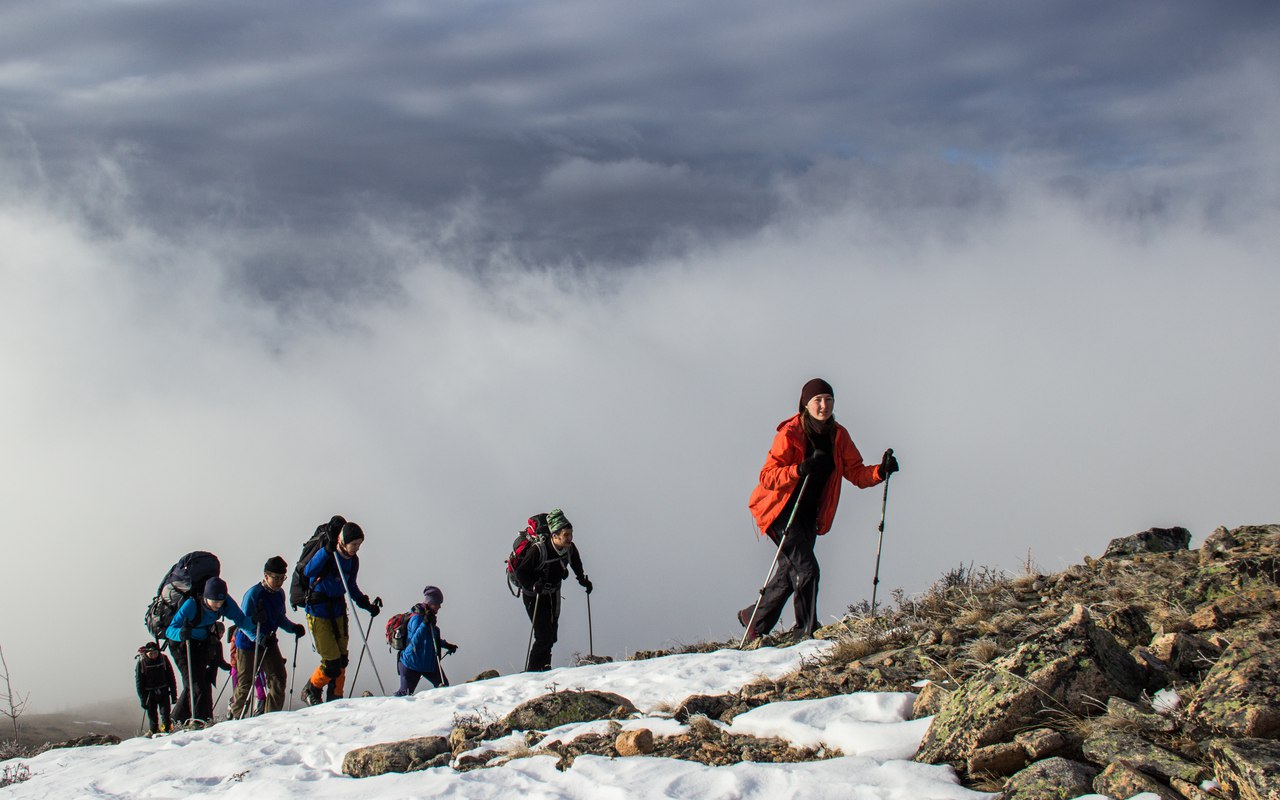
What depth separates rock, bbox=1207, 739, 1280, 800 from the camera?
147 inches

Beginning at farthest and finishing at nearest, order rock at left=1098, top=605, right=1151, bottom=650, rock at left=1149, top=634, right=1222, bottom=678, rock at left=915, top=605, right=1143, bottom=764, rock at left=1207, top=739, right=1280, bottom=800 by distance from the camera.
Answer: rock at left=1098, top=605, right=1151, bottom=650 → rock at left=1149, top=634, right=1222, bottom=678 → rock at left=915, top=605, right=1143, bottom=764 → rock at left=1207, top=739, right=1280, bottom=800

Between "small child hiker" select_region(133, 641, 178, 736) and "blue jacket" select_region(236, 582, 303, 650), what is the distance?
46.7 inches

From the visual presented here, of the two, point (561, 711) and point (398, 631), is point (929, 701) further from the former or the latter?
point (398, 631)

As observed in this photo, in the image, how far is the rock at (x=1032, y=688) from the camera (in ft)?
15.9

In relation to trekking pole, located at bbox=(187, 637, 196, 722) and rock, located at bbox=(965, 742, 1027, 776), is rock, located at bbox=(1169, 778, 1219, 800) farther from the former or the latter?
trekking pole, located at bbox=(187, 637, 196, 722)

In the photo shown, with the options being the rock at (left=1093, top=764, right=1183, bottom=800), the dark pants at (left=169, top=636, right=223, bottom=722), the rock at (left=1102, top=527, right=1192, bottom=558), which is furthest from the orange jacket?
the dark pants at (left=169, top=636, right=223, bottom=722)

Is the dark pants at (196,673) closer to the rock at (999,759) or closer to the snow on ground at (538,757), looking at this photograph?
the snow on ground at (538,757)

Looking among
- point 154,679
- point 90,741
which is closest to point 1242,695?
point 90,741

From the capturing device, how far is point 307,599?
11.8 metres

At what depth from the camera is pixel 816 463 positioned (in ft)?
31.9

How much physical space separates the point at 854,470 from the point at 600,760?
5004 mm

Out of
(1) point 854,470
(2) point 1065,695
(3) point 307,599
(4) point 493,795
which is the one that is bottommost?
(4) point 493,795

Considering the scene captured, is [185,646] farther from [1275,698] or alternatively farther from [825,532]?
[1275,698]

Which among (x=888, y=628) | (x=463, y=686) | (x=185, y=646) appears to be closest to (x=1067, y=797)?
(x=888, y=628)
